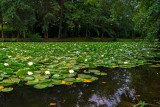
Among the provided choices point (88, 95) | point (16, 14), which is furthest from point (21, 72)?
point (16, 14)

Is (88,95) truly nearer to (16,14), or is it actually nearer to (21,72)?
(21,72)

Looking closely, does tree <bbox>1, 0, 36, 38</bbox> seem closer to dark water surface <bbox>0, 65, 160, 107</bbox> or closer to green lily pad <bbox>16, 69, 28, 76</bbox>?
green lily pad <bbox>16, 69, 28, 76</bbox>

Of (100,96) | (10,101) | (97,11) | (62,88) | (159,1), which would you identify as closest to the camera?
(10,101)

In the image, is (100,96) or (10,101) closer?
Answer: (10,101)

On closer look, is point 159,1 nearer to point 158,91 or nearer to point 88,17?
point 158,91

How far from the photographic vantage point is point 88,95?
151 cm

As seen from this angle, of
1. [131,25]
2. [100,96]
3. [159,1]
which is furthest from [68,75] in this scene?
[131,25]

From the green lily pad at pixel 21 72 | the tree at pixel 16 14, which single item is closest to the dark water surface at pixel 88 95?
the green lily pad at pixel 21 72

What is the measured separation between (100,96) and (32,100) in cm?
69

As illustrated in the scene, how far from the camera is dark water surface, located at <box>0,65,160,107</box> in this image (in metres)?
1.31

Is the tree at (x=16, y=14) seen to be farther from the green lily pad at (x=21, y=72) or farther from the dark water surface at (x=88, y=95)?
the dark water surface at (x=88, y=95)

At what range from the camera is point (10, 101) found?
1.35 m

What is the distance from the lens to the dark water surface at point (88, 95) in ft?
4.31

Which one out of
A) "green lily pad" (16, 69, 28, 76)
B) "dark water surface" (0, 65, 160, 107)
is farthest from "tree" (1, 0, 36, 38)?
"dark water surface" (0, 65, 160, 107)
